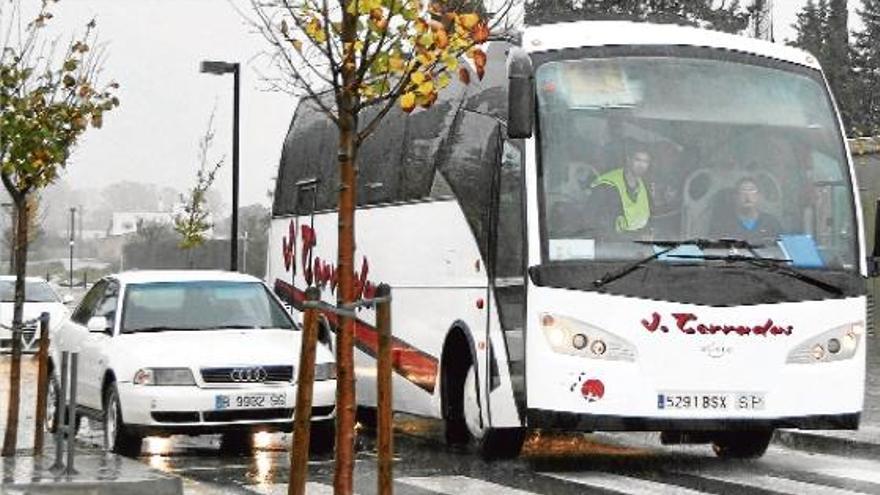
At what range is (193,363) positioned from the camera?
15.3 m

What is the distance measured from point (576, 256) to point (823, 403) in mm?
2149

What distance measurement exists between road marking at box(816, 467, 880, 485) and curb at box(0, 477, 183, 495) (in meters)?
5.14

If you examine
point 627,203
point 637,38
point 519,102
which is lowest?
point 627,203

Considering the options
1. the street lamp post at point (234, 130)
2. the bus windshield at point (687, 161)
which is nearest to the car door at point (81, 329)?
the bus windshield at point (687, 161)

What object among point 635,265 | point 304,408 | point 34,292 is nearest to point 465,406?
point 635,265

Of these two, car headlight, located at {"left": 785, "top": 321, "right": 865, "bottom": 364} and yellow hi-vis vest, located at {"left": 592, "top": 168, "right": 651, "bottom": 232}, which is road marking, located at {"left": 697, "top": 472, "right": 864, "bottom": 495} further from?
yellow hi-vis vest, located at {"left": 592, "top": 168, "right": 651, "bottom": 232}

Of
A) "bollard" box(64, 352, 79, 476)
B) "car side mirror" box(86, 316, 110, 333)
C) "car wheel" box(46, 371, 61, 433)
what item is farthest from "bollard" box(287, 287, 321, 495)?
"car wheel" box(46, 371, 61, 433)

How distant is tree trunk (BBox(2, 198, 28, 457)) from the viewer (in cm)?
1457

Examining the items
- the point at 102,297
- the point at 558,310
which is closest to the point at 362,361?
the point at 102,297

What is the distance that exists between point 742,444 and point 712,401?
2324 millimetres

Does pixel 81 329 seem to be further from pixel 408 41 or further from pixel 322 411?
pixel 408 41

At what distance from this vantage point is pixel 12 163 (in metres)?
15.1

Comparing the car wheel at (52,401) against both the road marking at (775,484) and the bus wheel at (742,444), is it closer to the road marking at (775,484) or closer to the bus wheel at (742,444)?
the bus wheel at (742,444)

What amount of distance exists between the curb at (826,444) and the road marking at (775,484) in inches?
85.7
